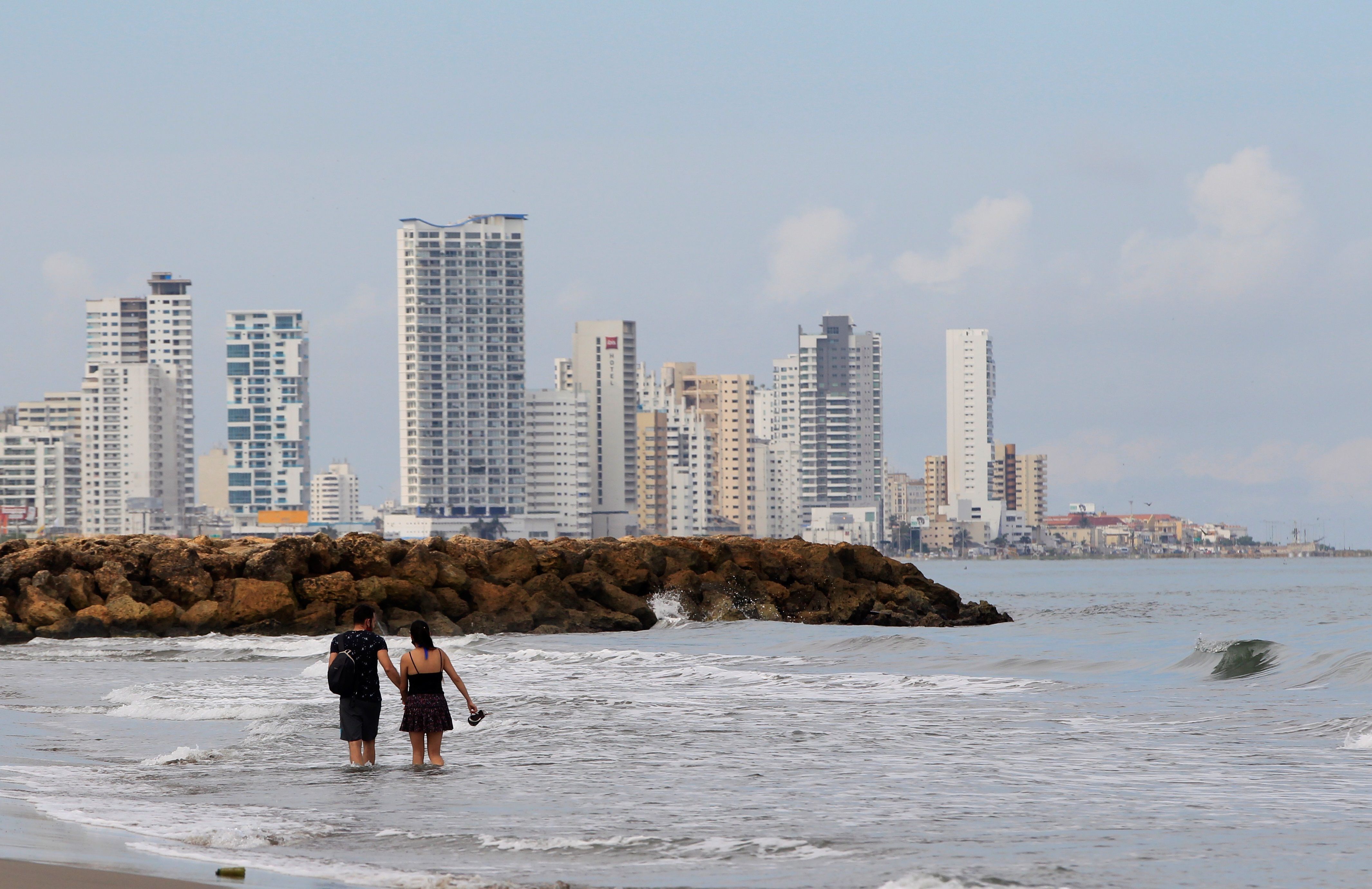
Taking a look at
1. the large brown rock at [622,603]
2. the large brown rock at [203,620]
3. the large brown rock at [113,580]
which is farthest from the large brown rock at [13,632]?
the large brown rock at [622,603]

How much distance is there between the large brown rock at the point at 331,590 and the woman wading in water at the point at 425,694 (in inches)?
724

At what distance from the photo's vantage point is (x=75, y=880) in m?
7.70

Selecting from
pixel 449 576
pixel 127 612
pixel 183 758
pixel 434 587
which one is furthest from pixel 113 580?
pixel 183 758

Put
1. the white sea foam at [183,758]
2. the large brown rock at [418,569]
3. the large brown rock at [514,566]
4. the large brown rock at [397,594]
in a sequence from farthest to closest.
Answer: the large brown rock at [514,566] < the large brown rock at [418,569] < the large brown rock at [397,594] < the white sea foam at [183,758]

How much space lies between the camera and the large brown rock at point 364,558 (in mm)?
33156

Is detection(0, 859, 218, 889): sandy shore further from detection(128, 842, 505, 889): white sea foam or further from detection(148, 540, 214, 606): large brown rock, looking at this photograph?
detection(148, 540, 214, 606): large brown rock

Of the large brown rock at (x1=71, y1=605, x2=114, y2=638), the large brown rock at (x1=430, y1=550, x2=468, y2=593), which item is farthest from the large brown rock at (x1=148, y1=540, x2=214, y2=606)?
the large brown rock at (x1=430, y1=550, x2=468, y2=593)

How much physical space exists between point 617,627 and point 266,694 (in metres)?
13.2

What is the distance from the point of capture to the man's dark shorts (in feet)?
42.6

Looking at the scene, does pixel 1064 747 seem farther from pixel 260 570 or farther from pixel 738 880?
pixel 260 570

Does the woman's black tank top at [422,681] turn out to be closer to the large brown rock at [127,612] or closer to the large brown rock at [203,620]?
the large brown rock at [203,620]

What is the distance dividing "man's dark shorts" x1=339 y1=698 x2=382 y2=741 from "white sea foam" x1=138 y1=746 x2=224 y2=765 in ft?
5.16

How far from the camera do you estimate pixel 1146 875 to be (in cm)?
828

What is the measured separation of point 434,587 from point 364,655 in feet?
65.7
